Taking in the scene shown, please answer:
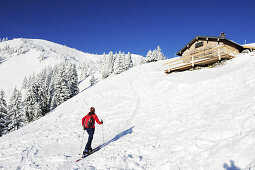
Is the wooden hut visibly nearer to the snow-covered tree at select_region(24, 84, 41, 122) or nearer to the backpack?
the backpack

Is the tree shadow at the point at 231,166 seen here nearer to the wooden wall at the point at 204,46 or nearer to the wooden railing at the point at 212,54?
the wooden railing at the point at 212,54

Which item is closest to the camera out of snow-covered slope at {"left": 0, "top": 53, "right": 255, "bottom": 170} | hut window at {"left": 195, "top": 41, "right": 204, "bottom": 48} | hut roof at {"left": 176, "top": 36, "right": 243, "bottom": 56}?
snow-covered slope at {"left": 0, "top": 53, "right": 255, "bottom": 170}

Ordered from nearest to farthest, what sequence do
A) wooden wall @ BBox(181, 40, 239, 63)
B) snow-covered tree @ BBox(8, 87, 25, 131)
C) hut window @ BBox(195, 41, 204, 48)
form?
wooden wall @ BBox(181, 40, 239, 63)
hut window @ BBox(195, 41, 204, 48)
snow-covered tree @ BBox(8, 87, 25, 131)

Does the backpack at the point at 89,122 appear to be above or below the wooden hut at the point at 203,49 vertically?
below

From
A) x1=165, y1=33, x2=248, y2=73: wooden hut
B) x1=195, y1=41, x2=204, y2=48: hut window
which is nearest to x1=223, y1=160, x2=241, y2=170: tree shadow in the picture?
x1=165, y1=33, x2=248, y2=73: wooden hut

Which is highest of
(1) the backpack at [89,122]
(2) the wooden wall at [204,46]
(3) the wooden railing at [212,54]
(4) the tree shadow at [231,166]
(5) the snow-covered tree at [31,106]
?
(2) the wooden wall at [204,46]

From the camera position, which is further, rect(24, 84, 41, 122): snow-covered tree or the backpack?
rect(24, 84, 41, 122): snow-covered tree

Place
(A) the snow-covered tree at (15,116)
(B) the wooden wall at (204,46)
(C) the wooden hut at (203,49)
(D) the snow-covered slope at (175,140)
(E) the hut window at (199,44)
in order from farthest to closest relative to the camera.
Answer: (A) the snow-covered tree at (15,116) < (E) the hut window at (199,44) < (B) the wooden wall at (204,46) < (C) the wooden hut at (203,49) < (D) the snow-covered slope at (175,140)

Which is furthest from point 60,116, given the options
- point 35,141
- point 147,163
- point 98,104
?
point 147,163

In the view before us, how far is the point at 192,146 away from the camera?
5.98m

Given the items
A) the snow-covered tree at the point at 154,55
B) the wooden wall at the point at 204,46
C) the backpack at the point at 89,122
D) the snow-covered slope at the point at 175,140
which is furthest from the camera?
the snow-covered tree at the point at 154,55

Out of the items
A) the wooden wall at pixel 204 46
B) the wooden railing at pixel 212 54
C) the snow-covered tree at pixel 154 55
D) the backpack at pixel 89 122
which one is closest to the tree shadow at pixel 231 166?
the backpack at pixel 89 122

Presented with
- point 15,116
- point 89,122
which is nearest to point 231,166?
point 89,122

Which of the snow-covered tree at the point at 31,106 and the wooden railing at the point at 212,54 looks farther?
the snow-covered tree at the point at 31,106
